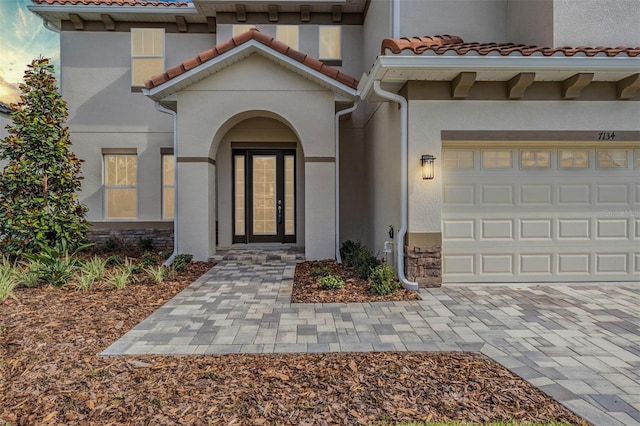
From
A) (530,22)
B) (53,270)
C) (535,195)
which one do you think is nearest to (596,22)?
(530,22)

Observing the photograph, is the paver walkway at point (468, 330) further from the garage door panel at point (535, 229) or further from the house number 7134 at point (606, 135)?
the house number 7134 at point (606, 135)

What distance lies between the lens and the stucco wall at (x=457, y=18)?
23.1ft

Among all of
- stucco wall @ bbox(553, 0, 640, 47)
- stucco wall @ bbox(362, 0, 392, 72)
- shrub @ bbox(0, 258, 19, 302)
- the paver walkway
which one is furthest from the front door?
stucco wall @ bbox(553, 0, 640, 47)

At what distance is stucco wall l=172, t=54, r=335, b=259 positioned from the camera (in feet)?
28.0

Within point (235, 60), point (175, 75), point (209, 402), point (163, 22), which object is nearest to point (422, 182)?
point (209, 402)

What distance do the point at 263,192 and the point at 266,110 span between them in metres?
2.63

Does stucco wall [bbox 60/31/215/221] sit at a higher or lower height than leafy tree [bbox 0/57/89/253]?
higher

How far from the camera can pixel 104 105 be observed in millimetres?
10891

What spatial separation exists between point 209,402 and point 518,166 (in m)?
A: 6.25

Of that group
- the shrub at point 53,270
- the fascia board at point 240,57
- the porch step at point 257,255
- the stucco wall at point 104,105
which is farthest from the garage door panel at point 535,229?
the stucco wall at point 104,105

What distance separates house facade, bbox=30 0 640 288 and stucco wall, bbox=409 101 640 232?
0.08ft

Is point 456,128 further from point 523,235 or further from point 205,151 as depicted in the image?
point 205,151

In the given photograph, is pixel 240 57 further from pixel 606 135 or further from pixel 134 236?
pixel 606 135

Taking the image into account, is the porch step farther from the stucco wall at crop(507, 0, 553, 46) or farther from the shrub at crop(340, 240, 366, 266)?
the stucco wall at crop(507, 0, 553, 46)
